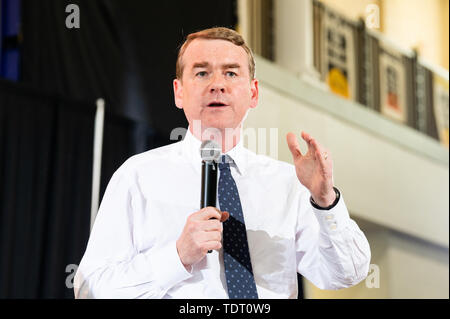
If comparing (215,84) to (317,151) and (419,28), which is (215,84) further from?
(419,28)

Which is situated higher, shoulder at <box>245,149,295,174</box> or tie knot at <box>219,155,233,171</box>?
shoulder at <box>245,149,295,174</box>

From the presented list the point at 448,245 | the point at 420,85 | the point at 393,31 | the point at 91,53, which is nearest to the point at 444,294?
the point at 448,245

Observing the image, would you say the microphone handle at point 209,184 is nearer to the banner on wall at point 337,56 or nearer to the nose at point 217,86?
the nose at point 217,86

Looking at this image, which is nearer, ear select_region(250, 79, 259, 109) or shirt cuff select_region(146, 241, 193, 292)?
shirt cuff select_region(146, 241, 193, 292)

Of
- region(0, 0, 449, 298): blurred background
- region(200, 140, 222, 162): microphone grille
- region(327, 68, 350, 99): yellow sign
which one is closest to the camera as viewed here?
region(200, 140, 222, 162): microphone grille

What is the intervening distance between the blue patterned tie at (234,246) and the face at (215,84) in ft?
0.42

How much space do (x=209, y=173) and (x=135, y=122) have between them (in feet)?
10.7

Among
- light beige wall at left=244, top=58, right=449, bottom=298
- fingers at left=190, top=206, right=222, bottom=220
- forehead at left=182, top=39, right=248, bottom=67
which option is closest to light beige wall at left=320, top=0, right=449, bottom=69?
light beige wall at left=244, top=58, right=449, bottom=298

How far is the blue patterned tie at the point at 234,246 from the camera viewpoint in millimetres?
1764

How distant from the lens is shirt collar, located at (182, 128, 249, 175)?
1.96 metres

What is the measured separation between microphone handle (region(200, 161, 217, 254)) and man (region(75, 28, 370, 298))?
0.04 meters

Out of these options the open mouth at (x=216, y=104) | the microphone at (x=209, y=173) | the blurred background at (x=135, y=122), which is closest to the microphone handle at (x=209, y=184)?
the microphone at (x=209, y=173)

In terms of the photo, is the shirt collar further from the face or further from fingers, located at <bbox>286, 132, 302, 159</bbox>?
fingers, located at <bbox>286, 132, 302, 159</bbox>

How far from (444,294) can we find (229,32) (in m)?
4.82
